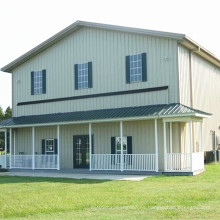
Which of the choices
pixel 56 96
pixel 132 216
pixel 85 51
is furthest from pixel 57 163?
pixel 132 216

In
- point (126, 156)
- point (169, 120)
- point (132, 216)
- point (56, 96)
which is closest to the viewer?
point (132, 216)

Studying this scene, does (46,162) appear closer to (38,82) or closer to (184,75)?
(38,82)

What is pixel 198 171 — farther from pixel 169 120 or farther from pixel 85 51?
pixel 85 51

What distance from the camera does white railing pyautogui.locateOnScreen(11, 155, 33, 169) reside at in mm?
23812

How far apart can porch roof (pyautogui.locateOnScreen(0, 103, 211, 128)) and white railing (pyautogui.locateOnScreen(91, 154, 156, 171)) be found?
2018 millimetres

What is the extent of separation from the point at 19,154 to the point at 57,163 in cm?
418

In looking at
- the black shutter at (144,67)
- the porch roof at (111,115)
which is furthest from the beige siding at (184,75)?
the black shutter at (144,67)

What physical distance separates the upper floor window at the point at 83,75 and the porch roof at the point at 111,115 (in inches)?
62.5

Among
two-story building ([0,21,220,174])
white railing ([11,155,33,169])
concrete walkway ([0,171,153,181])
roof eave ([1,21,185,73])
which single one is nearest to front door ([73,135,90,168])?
two-story building ([0,21,220,174])

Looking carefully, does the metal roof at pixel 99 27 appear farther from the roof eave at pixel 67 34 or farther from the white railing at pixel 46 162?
Result: the white railing at pixel 46 162

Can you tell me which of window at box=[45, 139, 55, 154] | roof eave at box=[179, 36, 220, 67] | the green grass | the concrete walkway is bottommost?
the concrete walkway

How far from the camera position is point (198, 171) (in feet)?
63.1

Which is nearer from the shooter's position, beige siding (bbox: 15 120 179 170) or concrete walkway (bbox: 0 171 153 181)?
concrete walkway (bbox: 0 171 153 181)

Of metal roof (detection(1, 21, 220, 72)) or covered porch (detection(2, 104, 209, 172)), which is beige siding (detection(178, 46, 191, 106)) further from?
covered porch (detection(2, 104, 209, 172))
